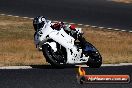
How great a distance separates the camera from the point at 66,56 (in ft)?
40.7

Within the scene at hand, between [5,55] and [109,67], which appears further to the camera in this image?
[5,55]

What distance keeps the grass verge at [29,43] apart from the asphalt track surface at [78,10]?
1.87 metres

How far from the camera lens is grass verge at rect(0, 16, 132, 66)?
573 inches

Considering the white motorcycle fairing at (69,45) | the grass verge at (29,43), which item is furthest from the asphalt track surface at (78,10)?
the white motorcycle fairing at (69,45)

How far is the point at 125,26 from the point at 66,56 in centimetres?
1310

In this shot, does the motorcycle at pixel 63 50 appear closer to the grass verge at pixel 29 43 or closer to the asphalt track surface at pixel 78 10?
the grass verge at pixel 29 43

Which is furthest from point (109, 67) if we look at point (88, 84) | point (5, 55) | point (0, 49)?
point (0, 49)

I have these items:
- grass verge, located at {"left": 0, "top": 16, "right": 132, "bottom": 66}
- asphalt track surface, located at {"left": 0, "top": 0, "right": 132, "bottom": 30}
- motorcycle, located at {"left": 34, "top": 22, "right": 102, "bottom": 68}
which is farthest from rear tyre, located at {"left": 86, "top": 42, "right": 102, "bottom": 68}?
asphalt track surface, located at {"left": 0, "top": 0, "right": 132, "bottom": 30}

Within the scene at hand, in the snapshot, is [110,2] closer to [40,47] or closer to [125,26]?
[125,26]

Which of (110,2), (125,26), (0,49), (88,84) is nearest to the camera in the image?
(88,84)

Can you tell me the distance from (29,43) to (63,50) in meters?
7.03

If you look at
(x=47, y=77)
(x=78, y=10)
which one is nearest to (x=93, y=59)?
(x=47, y=77)

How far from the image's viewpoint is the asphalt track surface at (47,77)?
9.59 metres

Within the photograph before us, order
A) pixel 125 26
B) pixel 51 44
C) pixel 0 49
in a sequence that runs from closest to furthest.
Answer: pixel 51 44 → pixel 0 49 → pixel 125 26
